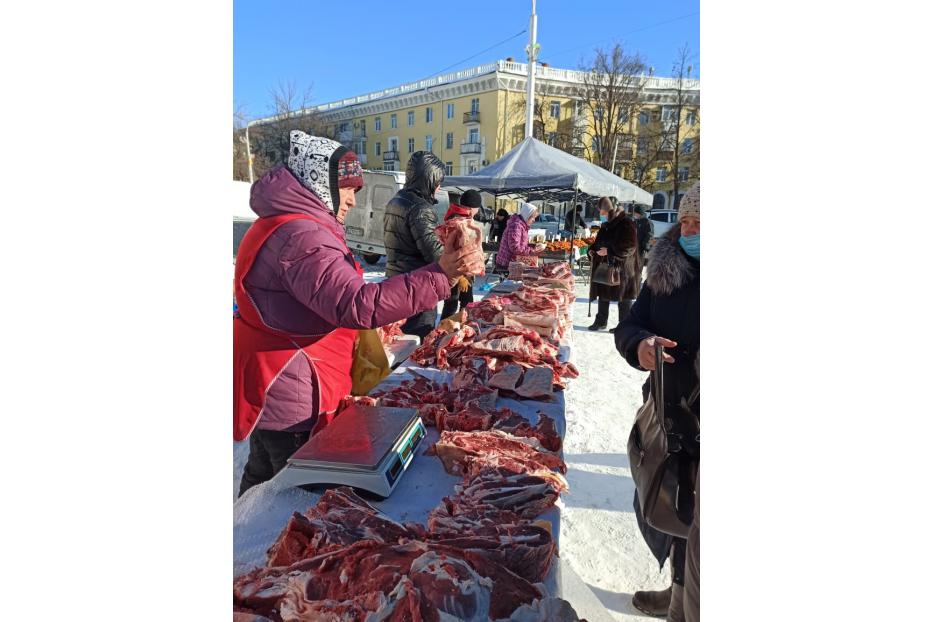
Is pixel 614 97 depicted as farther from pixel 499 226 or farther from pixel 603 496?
pixel 603 496

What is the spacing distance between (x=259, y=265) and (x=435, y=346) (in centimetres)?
153

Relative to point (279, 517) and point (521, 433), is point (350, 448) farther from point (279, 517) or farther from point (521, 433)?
point (521, 433)

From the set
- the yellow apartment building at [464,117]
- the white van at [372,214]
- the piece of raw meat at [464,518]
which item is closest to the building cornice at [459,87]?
the yellow apartment building at [464,117]

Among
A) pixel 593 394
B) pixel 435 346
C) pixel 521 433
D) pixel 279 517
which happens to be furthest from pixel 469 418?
pixel 593 394

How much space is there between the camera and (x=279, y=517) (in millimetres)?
1318

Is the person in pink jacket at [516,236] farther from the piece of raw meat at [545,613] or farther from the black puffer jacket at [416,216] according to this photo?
the piece of raw meat at [545,613]

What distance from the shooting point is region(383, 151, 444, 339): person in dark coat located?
3.79 meters

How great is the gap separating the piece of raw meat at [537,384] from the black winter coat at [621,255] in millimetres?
4446

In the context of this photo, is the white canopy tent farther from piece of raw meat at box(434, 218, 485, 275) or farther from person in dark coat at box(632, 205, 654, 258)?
piece of raw meat at box(434, 218, 485, 275)

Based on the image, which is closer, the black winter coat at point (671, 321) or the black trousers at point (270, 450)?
the black winter coat at point (671, 321)

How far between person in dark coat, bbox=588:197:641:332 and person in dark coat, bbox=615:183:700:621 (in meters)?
4.84

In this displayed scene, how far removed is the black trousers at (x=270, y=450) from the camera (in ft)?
5.88

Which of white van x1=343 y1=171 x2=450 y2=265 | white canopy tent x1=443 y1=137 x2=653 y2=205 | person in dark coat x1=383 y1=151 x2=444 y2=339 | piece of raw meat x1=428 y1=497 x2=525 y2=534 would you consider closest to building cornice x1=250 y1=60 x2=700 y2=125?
white van x1=343 y1=171 x2=450 y2=265

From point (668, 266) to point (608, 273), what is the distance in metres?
5.10
